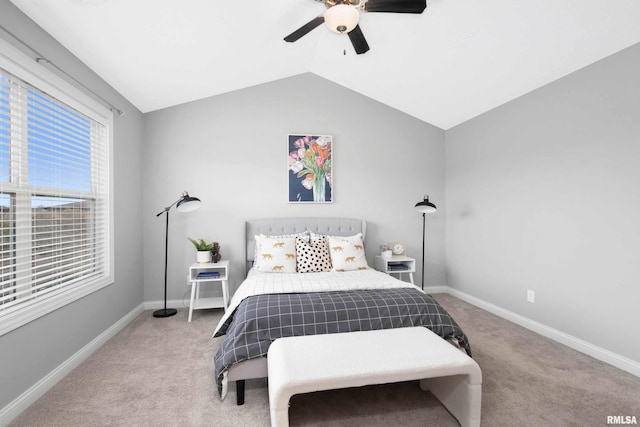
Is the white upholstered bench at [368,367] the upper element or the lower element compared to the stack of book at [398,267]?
lower

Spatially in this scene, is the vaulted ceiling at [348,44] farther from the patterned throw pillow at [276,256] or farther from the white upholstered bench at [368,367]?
the white upholstered bench at [368,367]

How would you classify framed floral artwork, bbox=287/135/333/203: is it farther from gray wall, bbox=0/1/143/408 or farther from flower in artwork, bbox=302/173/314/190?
gray wall, bbox=0/1/143/408

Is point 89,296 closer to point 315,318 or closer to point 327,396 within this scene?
point 315,318

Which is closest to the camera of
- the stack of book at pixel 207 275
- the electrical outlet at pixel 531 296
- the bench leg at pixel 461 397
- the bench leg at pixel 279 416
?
the bench leg at pixel 279 416

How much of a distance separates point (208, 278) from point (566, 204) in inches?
143

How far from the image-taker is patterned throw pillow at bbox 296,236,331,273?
321cm

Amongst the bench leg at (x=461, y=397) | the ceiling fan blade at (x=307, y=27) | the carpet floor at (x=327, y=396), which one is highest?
the ceiling fan blade at (x=307, y=27)

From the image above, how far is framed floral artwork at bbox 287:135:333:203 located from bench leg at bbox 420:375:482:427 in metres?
2.61

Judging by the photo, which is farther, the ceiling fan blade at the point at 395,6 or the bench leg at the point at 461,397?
the ceiling fan blade at the point at 395,6

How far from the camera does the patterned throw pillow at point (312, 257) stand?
10.5 feet

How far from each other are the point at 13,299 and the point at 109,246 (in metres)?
1.07

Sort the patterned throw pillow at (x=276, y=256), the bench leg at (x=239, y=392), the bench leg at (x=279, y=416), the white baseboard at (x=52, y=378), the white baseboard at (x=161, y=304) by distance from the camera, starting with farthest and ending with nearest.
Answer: the white baseboard at (x=161, y=304) → the patterned throw pillow at (x=276, y=256) → the bench leg at (x=239, y=392) → the white baseboard at (x=52, y=378) → the bench leg at (x=279, y=416)

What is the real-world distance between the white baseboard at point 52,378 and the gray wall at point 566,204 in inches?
163

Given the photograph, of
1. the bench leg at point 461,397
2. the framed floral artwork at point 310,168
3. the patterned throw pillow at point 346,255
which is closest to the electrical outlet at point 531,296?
the patterned throw pillow at point 346,255
